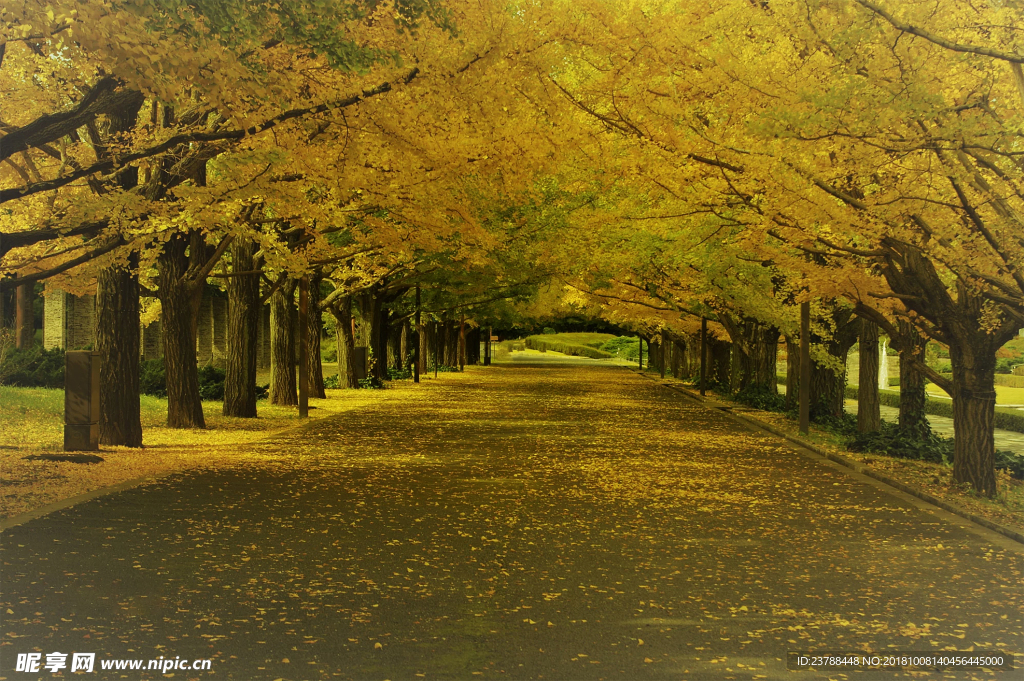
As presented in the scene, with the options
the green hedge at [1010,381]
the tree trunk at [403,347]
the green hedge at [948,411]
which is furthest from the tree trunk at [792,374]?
the tree trunk at [403,347]

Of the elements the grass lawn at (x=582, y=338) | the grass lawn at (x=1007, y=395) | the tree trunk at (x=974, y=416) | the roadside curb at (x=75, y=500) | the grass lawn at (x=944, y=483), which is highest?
the grass lawn at (x=582, y=338)

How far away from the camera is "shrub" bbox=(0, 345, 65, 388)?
30344mm

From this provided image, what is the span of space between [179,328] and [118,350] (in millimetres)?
3934

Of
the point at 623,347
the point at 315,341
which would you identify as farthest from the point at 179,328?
the point at 623,347

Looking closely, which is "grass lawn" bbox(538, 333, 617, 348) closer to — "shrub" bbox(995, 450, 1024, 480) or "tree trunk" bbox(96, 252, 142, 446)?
"shrub" bbox(995, 450, 1024, 480)

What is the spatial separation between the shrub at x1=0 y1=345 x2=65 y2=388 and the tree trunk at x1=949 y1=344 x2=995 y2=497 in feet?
82.6

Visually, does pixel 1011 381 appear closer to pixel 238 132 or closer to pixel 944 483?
pixel 944 483

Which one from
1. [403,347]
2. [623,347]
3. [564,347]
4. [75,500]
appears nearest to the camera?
[75,500]

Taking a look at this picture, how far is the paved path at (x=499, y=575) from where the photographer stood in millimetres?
6672

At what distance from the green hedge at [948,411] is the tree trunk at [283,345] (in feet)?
62.2

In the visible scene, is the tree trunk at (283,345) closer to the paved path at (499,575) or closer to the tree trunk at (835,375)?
the tree trunk at (835,375)

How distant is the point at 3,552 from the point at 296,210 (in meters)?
10.9

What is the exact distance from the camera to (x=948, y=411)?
118ft

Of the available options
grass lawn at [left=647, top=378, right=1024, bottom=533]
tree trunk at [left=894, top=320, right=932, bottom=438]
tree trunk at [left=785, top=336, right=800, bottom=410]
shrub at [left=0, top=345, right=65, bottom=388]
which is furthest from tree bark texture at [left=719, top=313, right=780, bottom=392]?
shrub at [left=0, top=345, right=65, bottom=388]
